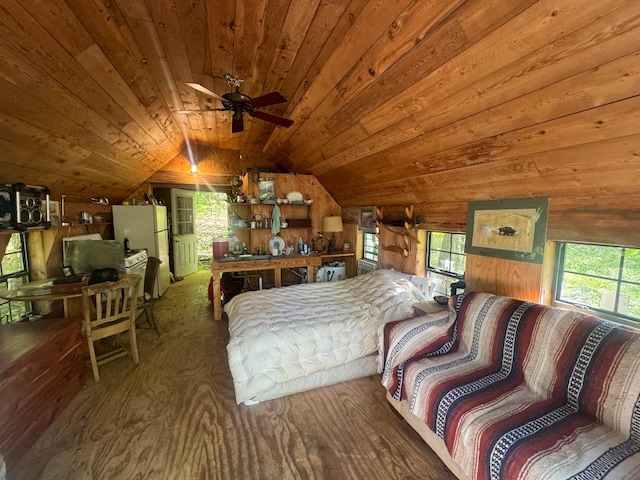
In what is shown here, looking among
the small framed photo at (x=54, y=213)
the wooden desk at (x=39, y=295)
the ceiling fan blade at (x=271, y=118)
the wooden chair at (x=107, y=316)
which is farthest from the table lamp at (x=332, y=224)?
the small framed photo at (x=54, y=213)

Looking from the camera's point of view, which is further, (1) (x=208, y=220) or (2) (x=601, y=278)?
(1) (x=208, y=220)

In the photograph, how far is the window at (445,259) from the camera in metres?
2.84

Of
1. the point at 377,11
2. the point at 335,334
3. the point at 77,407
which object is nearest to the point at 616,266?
the point at 335,334

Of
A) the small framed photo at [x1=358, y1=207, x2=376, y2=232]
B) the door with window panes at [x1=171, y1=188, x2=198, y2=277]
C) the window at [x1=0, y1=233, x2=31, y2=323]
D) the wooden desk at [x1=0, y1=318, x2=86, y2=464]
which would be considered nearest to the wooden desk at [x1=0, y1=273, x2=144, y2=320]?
the wooden desk at [x1=0, y1=318, x2=86, y2=464]

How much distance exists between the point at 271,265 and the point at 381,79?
2923mm

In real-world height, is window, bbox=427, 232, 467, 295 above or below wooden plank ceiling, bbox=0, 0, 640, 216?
below

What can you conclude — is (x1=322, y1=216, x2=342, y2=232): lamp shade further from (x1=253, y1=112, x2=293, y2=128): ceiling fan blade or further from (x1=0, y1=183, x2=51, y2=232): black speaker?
(x1=0, y1=183, x2=51, y2=232): black speaker

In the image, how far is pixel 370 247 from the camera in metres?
4.46

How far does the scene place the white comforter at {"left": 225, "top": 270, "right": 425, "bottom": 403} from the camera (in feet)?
6.73

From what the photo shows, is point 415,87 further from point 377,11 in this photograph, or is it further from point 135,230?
point 135,230

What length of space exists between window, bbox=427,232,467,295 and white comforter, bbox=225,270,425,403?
369 millimetres

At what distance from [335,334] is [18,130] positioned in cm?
293

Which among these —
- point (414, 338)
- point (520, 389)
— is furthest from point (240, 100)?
point (520, 389)

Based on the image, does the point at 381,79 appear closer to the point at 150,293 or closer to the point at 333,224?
the point at 333,224
